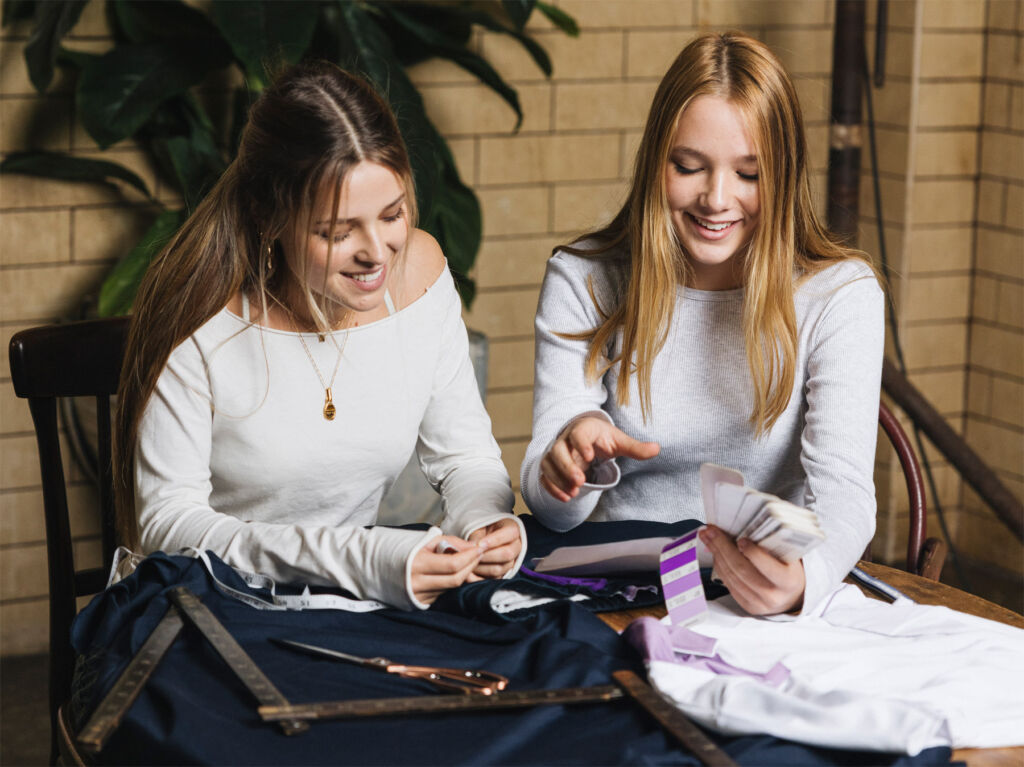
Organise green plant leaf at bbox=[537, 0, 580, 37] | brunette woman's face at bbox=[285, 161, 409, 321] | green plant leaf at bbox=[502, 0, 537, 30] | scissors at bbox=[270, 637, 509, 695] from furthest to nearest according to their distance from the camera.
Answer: green plant leaf at bbox=[537, 0, 580, 37], green plant leaf at bbox=[502, 0, 537, 30], brunette woman's face at bbox=[285, 161, 409, 321], scissors at bbox=[270, 637, 509, 695]

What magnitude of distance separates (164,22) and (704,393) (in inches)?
70.6

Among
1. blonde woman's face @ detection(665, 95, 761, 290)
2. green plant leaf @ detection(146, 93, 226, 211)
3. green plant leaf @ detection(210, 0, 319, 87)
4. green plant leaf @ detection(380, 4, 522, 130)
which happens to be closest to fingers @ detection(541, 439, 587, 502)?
blonde woman's face @ detection(665, 95, 761, 290)

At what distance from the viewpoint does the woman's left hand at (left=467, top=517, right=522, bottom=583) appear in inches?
59.7

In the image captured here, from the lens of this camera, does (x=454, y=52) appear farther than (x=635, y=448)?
Yes

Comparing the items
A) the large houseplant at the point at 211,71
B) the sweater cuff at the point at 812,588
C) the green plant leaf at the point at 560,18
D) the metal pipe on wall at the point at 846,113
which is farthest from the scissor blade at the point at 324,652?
the metal pipe on wall at the point at 846,113

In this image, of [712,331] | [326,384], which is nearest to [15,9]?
[326,384]

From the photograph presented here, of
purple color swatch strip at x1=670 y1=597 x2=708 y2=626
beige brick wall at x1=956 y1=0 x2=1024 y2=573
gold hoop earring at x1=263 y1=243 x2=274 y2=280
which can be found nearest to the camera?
purple color swatch strip at x1=670 y1=597 x2=708 y2=626

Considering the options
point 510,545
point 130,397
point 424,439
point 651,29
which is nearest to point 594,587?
point 510,545

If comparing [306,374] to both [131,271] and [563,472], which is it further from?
[131,271]

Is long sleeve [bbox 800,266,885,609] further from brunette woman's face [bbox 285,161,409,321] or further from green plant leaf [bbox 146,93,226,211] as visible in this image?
green plant leaf [bbox 146,93,226,211]

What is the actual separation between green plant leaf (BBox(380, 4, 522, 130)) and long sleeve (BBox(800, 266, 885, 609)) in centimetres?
147

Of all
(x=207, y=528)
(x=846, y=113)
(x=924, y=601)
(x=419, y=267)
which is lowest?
(x=924, y=601)

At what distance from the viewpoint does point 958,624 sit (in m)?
1.39

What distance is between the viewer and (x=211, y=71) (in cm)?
307
